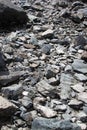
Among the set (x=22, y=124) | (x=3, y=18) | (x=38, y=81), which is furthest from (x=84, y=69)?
(x=3, y=18)

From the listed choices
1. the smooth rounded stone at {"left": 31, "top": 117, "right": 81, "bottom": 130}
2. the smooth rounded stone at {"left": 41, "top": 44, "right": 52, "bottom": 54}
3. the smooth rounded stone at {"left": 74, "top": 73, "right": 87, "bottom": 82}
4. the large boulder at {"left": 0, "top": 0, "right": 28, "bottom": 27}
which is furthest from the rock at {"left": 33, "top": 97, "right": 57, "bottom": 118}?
the large boulder at {"left": 0, "top": 0, "right": 28, "bottom": 27}

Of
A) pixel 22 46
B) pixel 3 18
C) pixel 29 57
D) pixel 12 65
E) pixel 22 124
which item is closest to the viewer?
pixel 22 124

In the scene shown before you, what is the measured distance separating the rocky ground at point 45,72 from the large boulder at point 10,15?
7.7 inches

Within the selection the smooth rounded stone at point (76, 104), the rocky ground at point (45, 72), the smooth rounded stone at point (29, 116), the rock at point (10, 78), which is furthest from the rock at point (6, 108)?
the smooth rounded stone at point (76, 104)

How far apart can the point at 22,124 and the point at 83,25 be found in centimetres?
398

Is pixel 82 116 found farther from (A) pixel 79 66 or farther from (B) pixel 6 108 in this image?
(A) pixel 79 66

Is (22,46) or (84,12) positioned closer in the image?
(22,46)

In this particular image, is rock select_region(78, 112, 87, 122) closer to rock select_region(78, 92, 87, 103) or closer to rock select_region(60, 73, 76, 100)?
rock select_region(78, 92, 87, 103)

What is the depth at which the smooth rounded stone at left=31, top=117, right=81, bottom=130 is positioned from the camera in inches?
169

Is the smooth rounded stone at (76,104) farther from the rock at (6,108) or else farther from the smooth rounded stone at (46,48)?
the smooth rounded stone at (46,48)

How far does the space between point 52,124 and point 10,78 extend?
4.37 feet

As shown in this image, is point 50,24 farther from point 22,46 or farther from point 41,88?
point 41,88

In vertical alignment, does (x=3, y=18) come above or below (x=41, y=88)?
above

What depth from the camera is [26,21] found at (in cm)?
796
